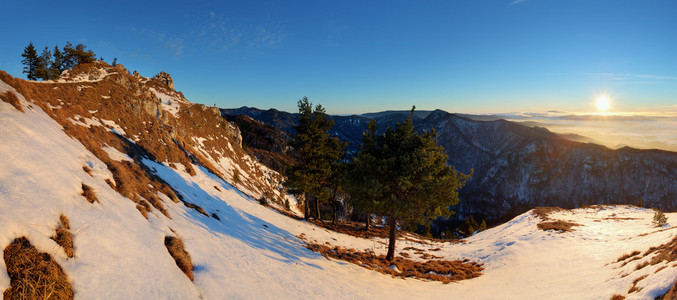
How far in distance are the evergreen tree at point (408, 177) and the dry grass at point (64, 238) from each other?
520 inches

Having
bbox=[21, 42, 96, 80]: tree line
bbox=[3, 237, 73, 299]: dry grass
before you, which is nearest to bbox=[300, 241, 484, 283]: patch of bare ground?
bbox=[3, 237, 73, 299]: dry grass

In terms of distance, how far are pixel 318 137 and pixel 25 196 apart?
22371 mm

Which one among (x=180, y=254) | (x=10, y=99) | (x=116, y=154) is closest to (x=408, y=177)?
(x=180, y=254)

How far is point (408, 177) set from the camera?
15641 millimetres

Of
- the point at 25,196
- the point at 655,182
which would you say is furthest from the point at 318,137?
the point at 655,182

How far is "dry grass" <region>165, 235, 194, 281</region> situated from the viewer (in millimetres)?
7902

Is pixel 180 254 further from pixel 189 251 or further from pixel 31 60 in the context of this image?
pixel 31 60

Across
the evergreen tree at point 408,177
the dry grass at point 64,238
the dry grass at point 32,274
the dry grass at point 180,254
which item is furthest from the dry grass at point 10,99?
the evergreen tree at point 408,177

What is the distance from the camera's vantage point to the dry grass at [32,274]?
4.23 m

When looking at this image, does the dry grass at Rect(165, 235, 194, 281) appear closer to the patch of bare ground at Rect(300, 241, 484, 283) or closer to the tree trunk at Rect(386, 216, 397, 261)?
the patch of bare ground at Rect(300, 241, 484, 283)

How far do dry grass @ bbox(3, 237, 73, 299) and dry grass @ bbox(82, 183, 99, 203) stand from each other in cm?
368

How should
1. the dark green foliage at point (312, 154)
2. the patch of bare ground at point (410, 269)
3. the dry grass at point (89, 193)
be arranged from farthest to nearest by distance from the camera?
the dark green foliage at point (312, 154), the patch of bare ground at point (410, 269), the dry grass at point (89, 193)

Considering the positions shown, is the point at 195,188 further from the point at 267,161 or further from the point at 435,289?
the point at 267,161

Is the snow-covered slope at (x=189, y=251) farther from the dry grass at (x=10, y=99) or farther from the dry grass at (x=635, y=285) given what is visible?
the dry grass at (x=10, y=99)
